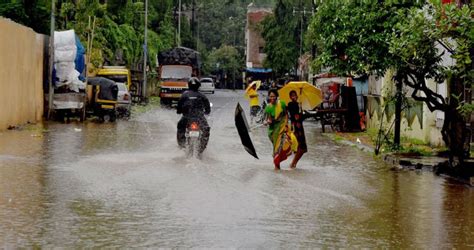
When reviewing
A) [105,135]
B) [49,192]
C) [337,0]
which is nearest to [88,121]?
[105,135]

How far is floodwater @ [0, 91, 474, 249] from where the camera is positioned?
35.2 feet

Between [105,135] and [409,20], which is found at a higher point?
[409,20]

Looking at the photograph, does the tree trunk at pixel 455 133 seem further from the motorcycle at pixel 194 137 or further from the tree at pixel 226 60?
the tree at pixel 226 60

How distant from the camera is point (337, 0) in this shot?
2656 centimetres

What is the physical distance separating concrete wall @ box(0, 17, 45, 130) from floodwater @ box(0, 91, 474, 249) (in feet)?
19.9

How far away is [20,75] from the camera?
3212 centimetres

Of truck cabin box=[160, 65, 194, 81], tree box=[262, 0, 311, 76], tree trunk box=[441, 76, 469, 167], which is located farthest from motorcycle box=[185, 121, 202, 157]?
tree box=[262, 0, 311, 76]

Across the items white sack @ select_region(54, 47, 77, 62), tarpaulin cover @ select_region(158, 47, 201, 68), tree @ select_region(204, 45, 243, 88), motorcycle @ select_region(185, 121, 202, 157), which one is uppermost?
tree @ select_region(204, 45, 243, 88)

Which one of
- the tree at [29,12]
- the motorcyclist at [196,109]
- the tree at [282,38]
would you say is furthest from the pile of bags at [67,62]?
the tree at [282,38]

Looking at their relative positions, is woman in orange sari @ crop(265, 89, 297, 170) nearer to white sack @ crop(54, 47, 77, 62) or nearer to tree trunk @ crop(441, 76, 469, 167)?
tree trunk @ crop(441, 76, 469, 167)

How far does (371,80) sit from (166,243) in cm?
3034

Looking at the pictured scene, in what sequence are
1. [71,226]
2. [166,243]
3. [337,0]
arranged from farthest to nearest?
[337,0] → [71,226] → [166,243]

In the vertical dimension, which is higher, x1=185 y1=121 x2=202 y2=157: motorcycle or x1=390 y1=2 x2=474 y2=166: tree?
x1=390 y1=2 x2=474 y2=166: tree

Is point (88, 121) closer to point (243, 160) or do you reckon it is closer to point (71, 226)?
point (243, 160)
